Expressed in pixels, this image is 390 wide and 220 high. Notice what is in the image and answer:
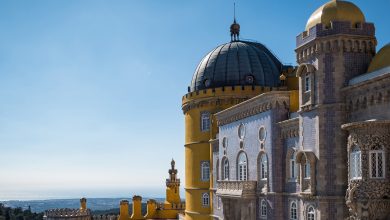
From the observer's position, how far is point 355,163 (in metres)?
24.4

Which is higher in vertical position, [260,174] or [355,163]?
[355,163]

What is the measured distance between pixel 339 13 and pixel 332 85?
141 inches

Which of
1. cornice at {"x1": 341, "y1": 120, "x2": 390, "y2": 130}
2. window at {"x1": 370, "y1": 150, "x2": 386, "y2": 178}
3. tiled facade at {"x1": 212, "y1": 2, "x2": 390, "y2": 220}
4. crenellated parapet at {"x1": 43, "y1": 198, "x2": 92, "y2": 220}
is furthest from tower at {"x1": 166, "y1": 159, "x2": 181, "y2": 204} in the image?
window at {"x1": 370, "y1": 150, "x2": 386, "y2": 178}

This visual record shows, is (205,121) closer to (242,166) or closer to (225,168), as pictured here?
(225,168)

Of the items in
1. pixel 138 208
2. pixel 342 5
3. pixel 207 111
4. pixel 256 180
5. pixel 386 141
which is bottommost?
pixel 138 208

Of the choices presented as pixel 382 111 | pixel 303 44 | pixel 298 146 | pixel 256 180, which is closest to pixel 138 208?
pixel 256 180

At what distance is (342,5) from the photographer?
89.0 feet

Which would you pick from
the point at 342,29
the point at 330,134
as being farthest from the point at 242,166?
the point at 342,29

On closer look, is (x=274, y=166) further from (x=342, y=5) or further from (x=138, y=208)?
(x=138, y=208)

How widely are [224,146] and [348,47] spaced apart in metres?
17.1

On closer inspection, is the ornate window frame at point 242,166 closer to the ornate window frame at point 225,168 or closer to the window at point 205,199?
the ornate window frame at point 225,168

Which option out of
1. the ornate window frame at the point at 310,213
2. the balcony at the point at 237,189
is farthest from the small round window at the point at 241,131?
the ornate window frame at the point at 310,213

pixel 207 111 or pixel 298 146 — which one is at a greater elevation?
pixel 207 111

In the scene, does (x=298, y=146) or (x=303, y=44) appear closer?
(x=303, y=44)
